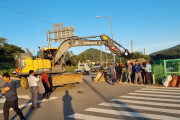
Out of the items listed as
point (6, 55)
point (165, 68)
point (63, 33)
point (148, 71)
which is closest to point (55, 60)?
point (148, 71)

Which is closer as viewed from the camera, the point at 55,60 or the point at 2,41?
the point at 55,60

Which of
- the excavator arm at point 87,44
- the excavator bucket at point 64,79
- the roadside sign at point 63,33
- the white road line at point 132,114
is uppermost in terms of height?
the roadside sign at point 63,33

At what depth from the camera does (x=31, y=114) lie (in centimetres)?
655

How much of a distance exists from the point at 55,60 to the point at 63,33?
69.6ft

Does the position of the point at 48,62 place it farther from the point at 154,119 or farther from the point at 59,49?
the point at 154,119

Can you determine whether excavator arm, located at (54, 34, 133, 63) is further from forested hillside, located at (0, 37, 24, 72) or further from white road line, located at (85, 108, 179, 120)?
forested hillside, located at (0, 37, 24, 72)

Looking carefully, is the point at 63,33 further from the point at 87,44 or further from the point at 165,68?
the point at 165,68

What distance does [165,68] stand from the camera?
42.6ft

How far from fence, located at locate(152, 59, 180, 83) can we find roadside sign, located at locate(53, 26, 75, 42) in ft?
70.5

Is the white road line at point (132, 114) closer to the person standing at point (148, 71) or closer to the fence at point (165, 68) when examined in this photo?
the person standing at point (148, 71)

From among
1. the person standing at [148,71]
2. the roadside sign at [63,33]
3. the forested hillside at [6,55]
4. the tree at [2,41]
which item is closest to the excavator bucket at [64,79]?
the person standing at [148,71]

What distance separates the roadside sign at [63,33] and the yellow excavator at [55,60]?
18.4 meters

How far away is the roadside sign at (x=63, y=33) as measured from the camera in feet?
109

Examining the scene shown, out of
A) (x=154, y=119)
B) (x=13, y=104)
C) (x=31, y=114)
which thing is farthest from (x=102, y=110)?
(x=13, y=104)
